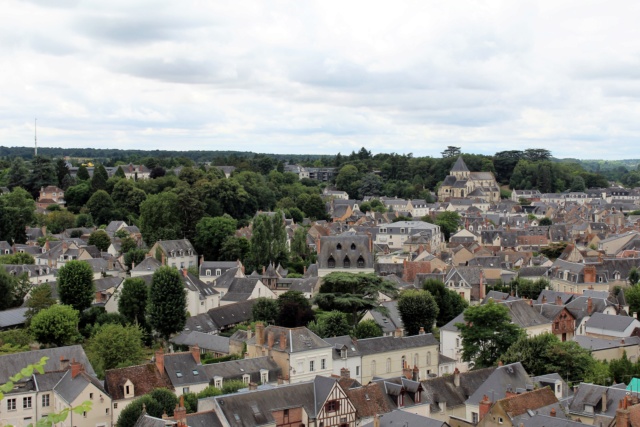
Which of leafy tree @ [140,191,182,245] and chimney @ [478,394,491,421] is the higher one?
leafy tree @ [140,191,182,245]

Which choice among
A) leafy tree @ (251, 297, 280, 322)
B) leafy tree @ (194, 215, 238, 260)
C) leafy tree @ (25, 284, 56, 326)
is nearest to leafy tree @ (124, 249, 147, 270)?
leafy tree @ (194, 215, 238, 260)

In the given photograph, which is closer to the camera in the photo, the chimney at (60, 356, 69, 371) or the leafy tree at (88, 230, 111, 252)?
the chimney at (60, 356, 69, 371)

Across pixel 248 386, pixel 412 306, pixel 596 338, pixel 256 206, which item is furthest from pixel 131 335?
pixel 256 206

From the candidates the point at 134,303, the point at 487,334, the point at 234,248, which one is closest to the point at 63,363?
the point at 134,303

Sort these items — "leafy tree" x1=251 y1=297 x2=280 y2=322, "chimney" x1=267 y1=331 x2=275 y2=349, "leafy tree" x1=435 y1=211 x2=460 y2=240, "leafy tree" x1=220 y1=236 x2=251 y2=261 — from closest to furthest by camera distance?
"chimney" x1=267 y1=331 x2=275 y2=349, "leafy tree" x1=251 y1=297 x2=280 y2=322, "leafy tree" x1=220 y1=236 x2=251 y2=261, "leafy tree" x1=435 y1=211 x2=460 y2=240

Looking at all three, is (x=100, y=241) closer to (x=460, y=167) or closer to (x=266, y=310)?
(x=266, y=310)

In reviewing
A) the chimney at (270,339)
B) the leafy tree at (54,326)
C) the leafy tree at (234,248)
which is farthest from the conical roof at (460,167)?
the chimney at (270,339)

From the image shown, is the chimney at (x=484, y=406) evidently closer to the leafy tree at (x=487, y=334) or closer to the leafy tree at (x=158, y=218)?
the leafy tree at (x=487, y=334)

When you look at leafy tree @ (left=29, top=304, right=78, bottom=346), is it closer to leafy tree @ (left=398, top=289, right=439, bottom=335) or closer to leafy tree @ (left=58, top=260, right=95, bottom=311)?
leafy tree @ (left=58, top=260, right=95, bottom=311)
